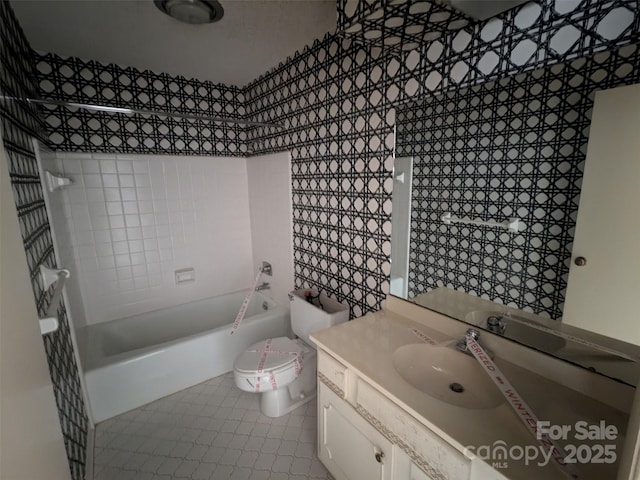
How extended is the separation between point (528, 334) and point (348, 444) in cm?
89

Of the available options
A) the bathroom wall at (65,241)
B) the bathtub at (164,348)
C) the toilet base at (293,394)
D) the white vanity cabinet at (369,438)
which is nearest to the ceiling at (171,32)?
the bathroom wall at (65,241)

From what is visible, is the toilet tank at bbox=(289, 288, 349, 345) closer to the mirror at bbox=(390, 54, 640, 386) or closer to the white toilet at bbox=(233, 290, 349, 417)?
the white toilet at bbox=(233, 290, 349, 417)

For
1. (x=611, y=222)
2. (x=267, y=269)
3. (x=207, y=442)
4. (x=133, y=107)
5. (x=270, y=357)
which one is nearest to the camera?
(x=611, y=222)

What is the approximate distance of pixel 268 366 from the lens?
1.78 m

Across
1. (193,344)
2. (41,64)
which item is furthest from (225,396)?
(41,64)

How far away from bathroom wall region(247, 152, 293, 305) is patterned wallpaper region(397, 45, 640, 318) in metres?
1.17

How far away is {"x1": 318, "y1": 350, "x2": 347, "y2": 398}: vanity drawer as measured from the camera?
1.27 metres

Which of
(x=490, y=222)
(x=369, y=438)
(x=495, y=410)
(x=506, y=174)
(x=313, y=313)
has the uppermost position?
(x=506, y=174)

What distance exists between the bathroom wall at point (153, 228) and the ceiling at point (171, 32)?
29.2 inches

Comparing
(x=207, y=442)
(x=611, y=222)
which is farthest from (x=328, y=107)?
(x=207, y=442)

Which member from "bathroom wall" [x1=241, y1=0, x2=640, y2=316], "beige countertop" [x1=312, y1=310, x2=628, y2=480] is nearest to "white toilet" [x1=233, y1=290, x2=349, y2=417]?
"bathroom wall" [x1=241, y1=0, x2=640, y2=316]

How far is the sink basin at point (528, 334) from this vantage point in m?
1.09

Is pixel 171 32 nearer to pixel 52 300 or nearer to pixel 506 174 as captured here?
pixel 52 300

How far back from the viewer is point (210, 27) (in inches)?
66.4
